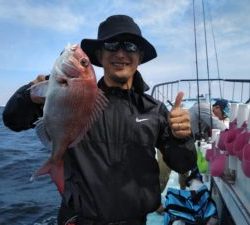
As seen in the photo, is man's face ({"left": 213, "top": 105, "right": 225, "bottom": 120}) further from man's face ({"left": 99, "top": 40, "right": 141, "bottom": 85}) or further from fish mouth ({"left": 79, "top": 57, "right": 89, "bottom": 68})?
fish mouth ({"left": 79, "top": 57, "right": 89, "bottom": 68})

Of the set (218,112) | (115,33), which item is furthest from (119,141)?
(218,112)

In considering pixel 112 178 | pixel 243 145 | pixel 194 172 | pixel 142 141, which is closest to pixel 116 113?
pixel 142 141

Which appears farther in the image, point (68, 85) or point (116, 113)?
point (116, 113)

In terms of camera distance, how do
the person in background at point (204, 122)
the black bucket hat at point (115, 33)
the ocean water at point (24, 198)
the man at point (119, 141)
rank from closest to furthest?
1. the man at point (119, 141)
2. the black bucket hat at point (115, 33)
3. the person in background at point (204, 122)
4. the ocean water at point (24, 198)

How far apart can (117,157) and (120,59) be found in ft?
2.28

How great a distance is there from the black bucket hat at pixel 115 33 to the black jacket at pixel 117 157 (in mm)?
297

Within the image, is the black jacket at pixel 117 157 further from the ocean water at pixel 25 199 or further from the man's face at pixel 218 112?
the man's face at pixel 218 112

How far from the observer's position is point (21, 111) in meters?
2.77

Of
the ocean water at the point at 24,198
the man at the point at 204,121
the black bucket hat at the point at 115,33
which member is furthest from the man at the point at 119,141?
the ocean water at the point at 24,198

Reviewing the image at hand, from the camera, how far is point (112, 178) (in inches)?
113

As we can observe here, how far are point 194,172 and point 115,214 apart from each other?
12.1 feet

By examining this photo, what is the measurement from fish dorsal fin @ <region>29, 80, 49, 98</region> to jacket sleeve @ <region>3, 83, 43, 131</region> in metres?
0.17

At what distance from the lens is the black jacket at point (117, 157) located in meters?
2.84

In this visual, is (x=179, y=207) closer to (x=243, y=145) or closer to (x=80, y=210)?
(x=243, y=145)
